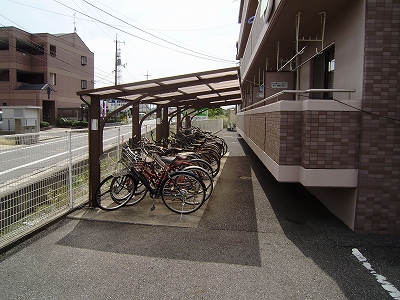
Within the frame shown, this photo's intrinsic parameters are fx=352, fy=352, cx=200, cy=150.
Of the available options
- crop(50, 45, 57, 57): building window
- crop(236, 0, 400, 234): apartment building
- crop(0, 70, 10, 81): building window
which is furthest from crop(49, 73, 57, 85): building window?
crop(236, 0, 400, 234): apartment building

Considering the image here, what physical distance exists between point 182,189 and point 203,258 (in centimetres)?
193

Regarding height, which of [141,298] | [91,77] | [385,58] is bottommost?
[141,298]

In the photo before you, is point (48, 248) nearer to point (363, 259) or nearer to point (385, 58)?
point (363, 259)

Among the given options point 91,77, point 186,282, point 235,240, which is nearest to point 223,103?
point 235,240

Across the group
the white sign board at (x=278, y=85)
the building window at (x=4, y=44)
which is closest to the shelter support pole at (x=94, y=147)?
the white sign board at (x=278, y=85)

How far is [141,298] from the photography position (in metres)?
3.28

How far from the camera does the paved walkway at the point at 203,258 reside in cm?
343

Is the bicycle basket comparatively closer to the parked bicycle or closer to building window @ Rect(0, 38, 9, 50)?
the parked bicycle

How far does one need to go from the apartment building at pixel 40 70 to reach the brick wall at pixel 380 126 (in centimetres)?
3927

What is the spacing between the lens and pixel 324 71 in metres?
7.31

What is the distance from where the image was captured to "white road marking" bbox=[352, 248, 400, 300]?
131 inches

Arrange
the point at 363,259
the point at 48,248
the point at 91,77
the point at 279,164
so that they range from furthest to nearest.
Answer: the point at 91,77 < the point at 279,164 < the point at 48,248 < the point at 363,259

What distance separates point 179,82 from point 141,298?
477 centimetres

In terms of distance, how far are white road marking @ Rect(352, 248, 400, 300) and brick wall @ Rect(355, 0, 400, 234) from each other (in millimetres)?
756
